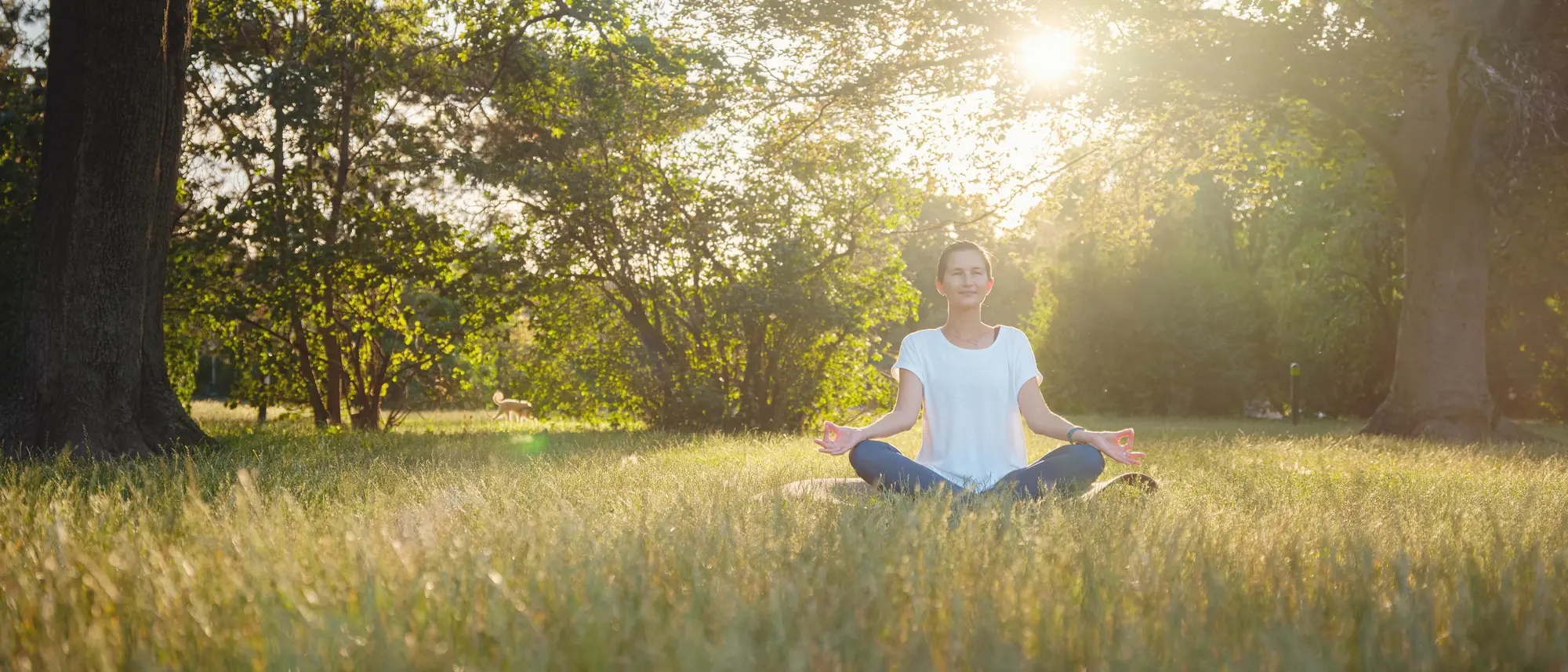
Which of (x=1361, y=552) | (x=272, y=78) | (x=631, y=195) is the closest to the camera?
(x=1361, y=552)

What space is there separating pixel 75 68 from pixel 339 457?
351 cm

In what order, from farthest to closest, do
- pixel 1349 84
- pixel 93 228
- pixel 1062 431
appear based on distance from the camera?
pixel 1349 84 → pixel 93 228 → pixel 1062 431

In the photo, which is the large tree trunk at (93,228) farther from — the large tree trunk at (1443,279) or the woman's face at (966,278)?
the large tree trunk at (1443,279)

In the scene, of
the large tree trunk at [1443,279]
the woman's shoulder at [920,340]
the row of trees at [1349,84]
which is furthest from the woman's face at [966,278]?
the large tree trunk at [1443,279]

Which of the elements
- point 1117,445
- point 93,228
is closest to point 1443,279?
point 1117,445

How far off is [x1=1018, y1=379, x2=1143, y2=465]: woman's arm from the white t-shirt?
0.25 ft

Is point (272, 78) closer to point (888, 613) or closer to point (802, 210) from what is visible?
point (802, 210)

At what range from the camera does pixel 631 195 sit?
15734 millimetres

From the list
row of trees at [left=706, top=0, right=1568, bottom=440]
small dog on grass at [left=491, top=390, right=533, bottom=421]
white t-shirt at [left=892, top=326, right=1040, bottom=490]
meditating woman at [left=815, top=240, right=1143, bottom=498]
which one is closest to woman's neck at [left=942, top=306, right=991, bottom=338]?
meditating woman at [left=815, top=240, right=1143, bottom=498]

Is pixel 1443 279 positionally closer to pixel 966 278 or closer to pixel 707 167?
pixel 707 167

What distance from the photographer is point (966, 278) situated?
623 centimetres

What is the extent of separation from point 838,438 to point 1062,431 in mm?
1267

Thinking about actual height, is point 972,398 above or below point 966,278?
below

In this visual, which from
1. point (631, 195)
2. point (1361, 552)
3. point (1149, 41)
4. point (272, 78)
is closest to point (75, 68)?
point (272, 78)
